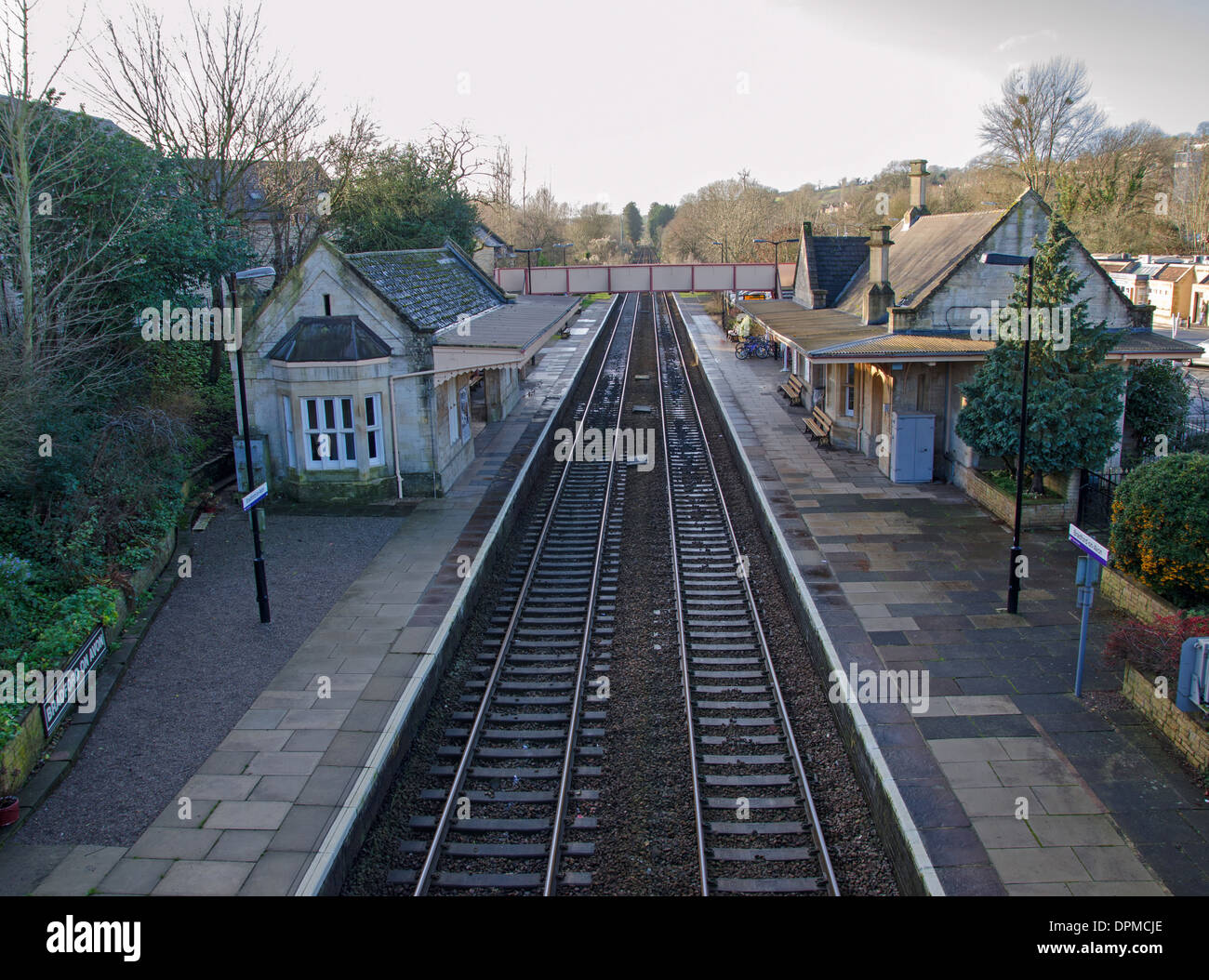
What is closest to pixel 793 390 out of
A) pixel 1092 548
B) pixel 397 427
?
pixel 397 427

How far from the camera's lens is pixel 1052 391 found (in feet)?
60.2

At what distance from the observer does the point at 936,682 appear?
12320 millimetres

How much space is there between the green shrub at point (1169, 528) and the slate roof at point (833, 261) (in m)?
19.4

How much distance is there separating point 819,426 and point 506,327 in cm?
947

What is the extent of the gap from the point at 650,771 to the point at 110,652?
8.18 meters

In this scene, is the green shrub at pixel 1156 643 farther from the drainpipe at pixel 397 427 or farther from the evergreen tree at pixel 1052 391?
the drainpipe at pixel 397 427

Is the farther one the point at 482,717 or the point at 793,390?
Result: the point at 793,390

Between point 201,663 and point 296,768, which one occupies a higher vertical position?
point 201,663

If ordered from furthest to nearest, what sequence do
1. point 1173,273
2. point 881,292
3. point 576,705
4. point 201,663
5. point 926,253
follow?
point 1173,273 < point 926,253 < point 881,292 < point 201,663 < point 576,705
